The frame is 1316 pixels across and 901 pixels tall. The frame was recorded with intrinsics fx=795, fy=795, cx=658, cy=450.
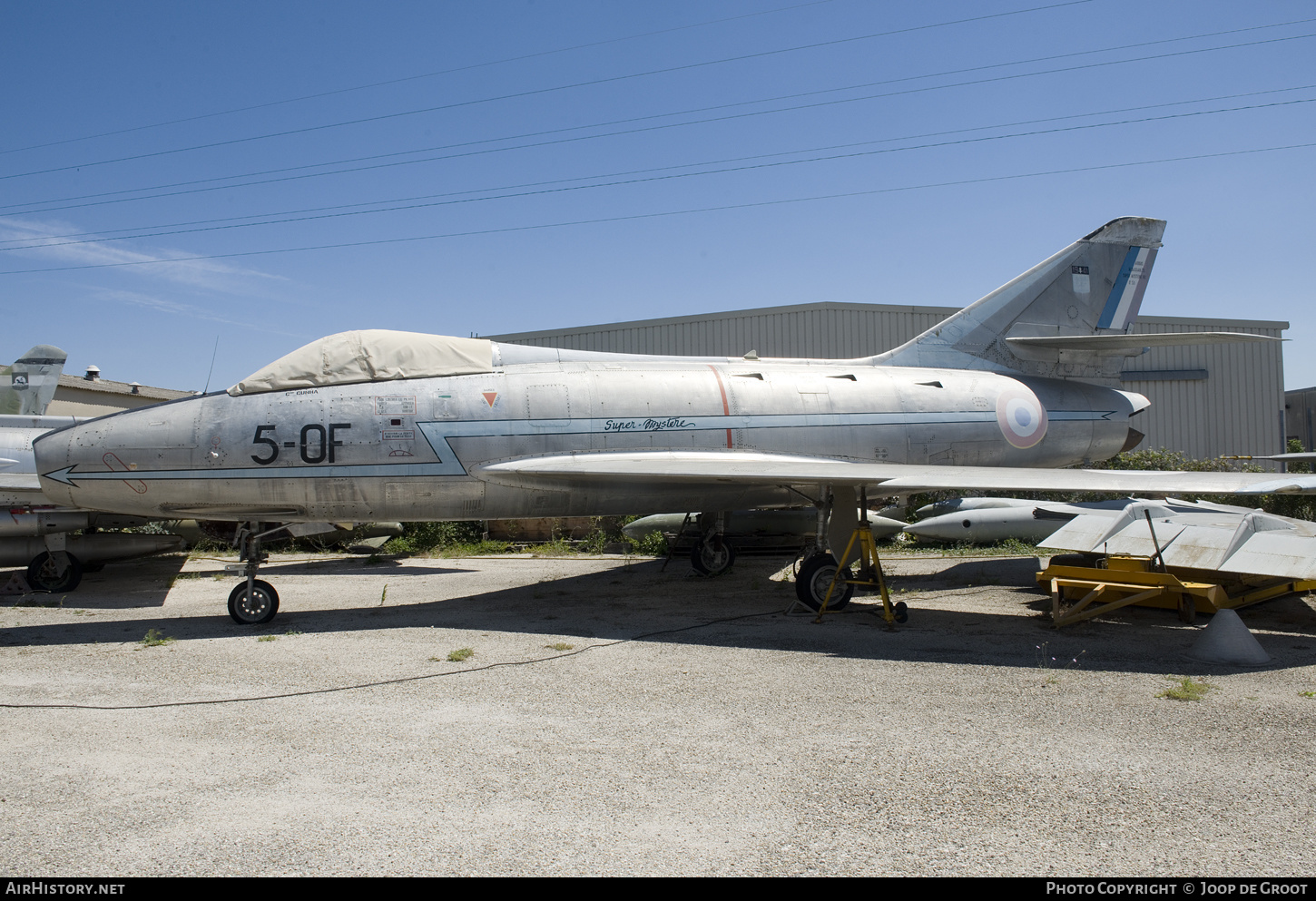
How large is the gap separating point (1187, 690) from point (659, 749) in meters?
4.05

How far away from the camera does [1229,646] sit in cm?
689

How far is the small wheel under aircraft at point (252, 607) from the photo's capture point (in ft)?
29.8

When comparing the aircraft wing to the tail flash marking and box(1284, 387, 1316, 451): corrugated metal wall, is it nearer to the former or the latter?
the tail flash marking

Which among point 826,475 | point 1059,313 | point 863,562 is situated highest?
point 1059,313

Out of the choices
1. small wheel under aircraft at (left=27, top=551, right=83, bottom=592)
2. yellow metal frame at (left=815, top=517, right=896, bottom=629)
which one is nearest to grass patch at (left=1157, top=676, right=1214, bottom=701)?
yellow metal frame at (left=815, top=517, right=896, bottom=629)

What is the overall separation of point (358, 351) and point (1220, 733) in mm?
8971

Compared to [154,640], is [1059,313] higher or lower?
higher

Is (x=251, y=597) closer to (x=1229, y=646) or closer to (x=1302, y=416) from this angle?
(x=1229, y=646)

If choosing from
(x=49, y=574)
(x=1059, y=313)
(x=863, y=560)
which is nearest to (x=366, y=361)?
(x=863, y=560)

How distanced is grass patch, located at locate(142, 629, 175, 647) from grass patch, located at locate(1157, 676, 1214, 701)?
9.09 m

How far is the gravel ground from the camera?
3.50 meters

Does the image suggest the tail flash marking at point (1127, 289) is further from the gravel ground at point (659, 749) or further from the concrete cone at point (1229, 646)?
the concrete cone at point (1229, 646)

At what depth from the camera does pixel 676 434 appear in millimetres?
9984

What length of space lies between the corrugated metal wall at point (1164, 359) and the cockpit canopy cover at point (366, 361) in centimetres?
1341
